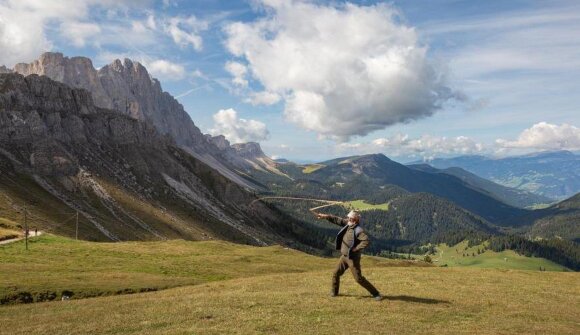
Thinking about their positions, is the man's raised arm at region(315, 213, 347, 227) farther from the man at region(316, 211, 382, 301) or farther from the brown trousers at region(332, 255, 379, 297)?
the brown trousers at region(332, 255, 379, 297)

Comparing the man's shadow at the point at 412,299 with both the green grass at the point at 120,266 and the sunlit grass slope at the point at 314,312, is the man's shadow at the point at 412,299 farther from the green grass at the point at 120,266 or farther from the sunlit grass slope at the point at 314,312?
the green grass at the point at 120,266

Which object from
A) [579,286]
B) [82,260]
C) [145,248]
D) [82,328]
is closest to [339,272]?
[82,328]

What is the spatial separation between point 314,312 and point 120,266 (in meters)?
38.1

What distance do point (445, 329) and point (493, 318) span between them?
472cm

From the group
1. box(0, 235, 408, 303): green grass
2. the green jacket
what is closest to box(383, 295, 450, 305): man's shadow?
the green jacket

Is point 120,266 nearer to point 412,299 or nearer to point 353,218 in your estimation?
point 353,218

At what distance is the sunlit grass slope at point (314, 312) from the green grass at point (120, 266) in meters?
6.07

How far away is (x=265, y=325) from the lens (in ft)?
72.6

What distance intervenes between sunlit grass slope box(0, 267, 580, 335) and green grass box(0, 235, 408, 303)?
607 centimetres

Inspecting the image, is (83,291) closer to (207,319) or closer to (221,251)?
(207,319)

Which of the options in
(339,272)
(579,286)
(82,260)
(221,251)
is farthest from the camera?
(221,251)

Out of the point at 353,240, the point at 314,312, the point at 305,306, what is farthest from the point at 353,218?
the point at 314,312

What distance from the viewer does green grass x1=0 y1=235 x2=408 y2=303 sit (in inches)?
1507

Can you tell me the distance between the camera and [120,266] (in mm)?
55812
